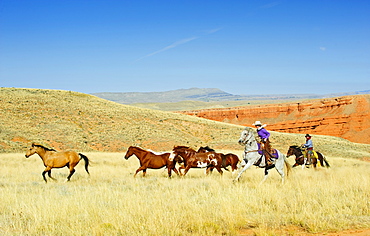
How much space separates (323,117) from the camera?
274ft

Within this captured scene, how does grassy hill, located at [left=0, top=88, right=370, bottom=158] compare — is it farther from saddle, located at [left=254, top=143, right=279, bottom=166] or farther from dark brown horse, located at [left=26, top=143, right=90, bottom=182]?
saddle, located at [left=254, top=143, right=279, bottom=166]

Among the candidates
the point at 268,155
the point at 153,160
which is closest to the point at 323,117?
the point at 268,155

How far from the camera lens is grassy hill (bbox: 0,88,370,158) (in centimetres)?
3950

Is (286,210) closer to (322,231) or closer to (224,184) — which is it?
(322,231)

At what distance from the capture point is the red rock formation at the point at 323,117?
77113 mm

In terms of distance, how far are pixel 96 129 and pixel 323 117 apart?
199ft

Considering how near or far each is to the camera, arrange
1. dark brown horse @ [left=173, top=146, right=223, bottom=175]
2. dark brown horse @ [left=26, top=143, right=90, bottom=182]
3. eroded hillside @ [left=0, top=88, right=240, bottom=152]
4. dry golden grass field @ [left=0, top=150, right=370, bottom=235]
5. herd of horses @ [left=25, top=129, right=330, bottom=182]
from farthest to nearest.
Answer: eroded hillside @ [left=0, top=88, right=240, bottom=152]
dark brown horse @ [left=173, top=146, right=223, bottom=175]
dark brown horse @ [left=26, top=143, right=90, bottom=182]
herd of horses @ [left=25, top=129, right=330, bottom=182]
dry golden grass field @ [left=0, top=150, right=370, bottom=235]

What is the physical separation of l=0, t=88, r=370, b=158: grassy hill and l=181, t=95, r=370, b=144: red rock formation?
2903 cm

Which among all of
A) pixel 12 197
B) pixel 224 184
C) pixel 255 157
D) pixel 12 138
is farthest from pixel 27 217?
pixel 12 138

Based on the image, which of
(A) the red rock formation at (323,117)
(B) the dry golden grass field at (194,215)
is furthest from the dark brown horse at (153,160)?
(A) the red rock formation at (323,117)

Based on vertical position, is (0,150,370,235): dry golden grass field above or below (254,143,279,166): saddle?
below

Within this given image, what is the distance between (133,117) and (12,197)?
150 ft

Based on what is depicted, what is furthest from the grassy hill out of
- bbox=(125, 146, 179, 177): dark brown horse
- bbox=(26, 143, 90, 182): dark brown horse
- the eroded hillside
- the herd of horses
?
bbox=(125, 146, 179, 177): dark brown horse

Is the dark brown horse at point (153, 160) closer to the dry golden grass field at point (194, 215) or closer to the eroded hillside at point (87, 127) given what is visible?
the dry golden grass field at point (194, 215)
